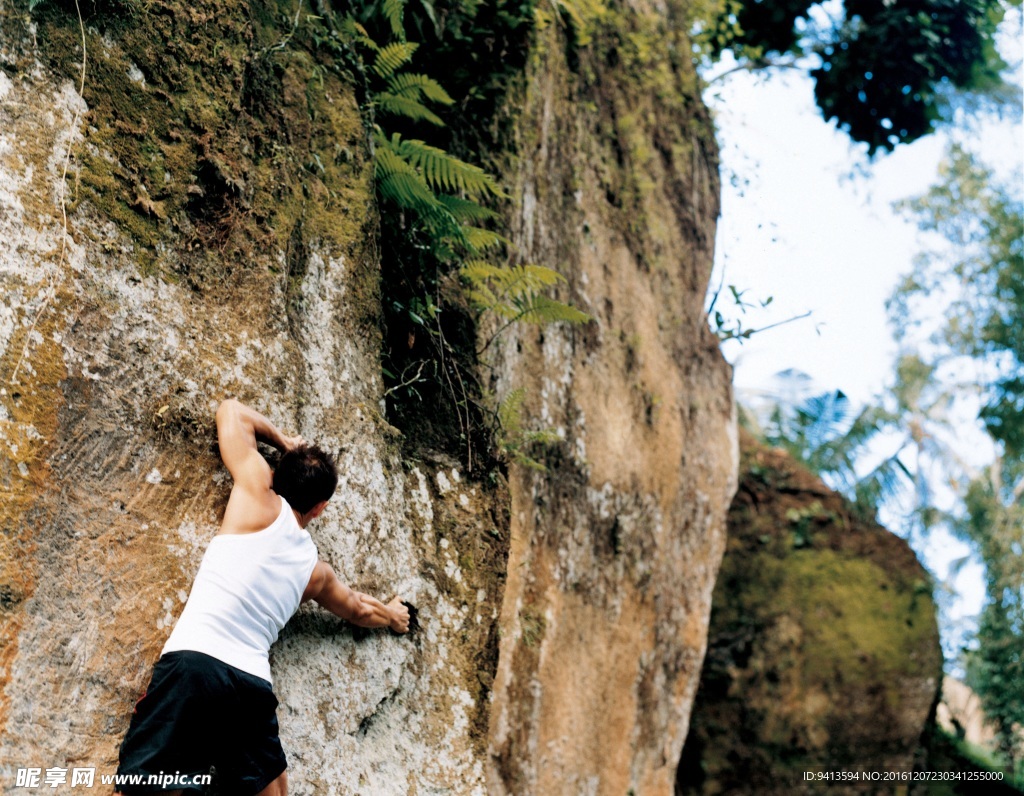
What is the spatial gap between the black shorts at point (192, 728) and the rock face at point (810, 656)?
9.42 metres

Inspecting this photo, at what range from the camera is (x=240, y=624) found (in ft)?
11.7

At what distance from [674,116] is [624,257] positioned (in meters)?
2.90

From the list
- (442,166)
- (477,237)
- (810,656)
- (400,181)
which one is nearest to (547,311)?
(477,237)

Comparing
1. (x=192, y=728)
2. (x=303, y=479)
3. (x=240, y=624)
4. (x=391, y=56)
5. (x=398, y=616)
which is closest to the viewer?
(x=192, y=728)

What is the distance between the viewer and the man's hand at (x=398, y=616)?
15.1 feet

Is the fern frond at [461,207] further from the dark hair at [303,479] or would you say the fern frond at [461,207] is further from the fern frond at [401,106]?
the dark hair at [303,479]

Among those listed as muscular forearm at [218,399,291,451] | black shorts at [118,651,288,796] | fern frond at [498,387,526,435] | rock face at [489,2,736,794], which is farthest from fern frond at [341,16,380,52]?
black shorts at [118,651,288,796]

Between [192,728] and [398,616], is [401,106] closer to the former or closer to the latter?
[398,616]

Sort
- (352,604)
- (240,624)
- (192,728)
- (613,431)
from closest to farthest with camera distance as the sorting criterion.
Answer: (192,728) < (240,624) < (352,604) < (613,431)

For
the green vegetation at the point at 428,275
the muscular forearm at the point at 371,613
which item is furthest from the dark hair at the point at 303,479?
the green vegetation at the point at 428,275

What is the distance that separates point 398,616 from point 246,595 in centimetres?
118

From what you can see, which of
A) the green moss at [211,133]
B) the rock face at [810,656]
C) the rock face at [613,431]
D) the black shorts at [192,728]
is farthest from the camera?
the rock face at [810,656]

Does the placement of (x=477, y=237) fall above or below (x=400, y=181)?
below

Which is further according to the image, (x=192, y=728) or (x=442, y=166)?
(x=442, y=166)
